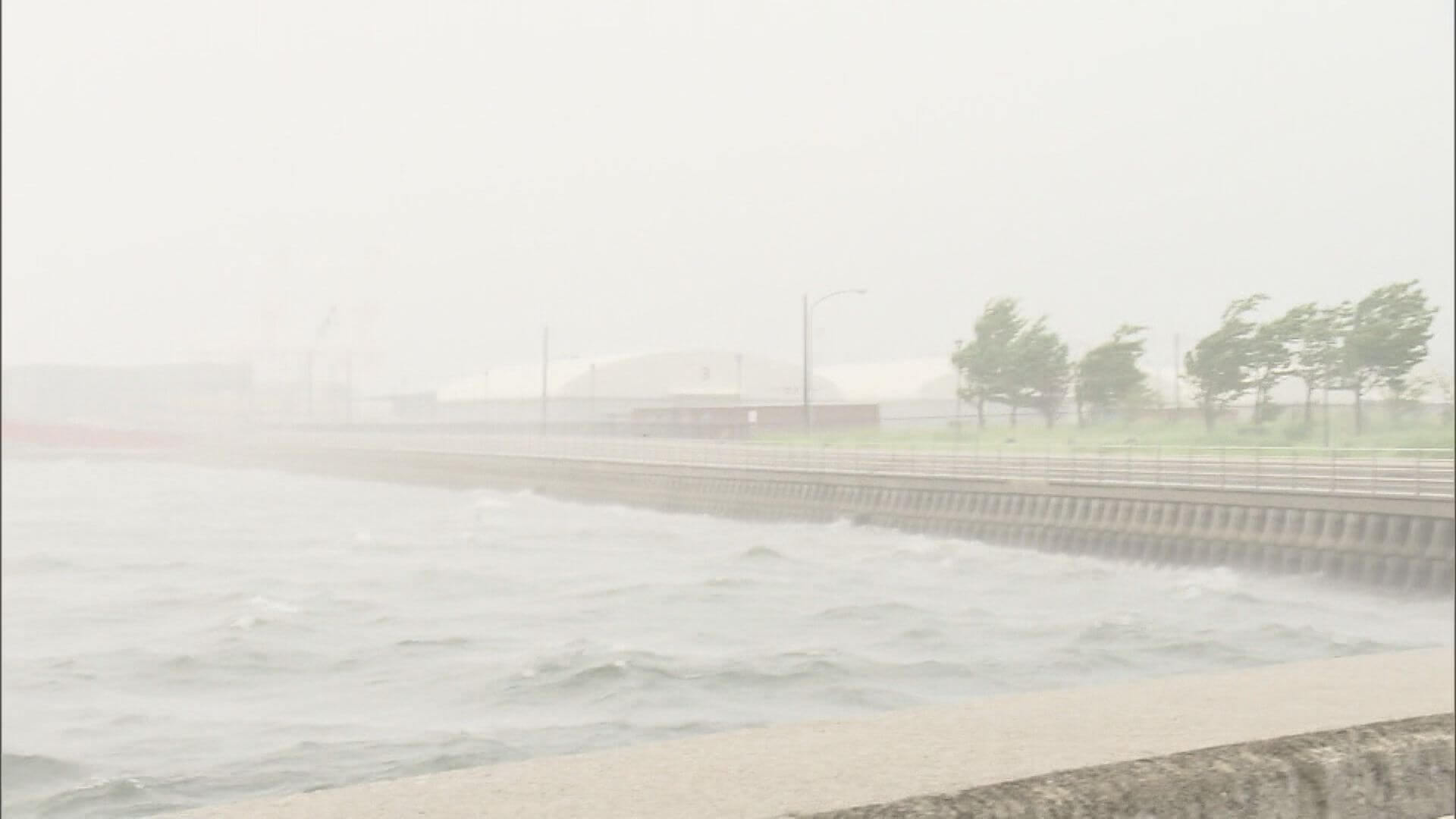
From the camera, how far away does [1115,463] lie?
1209 inches

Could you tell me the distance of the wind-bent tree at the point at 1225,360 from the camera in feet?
35.4

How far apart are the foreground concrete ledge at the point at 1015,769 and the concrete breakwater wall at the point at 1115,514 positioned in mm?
22603

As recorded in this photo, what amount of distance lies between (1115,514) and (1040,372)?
2430 centimetres


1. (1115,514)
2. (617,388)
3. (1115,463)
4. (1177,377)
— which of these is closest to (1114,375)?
(1177,377)

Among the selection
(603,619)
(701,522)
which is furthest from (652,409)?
(701,522)

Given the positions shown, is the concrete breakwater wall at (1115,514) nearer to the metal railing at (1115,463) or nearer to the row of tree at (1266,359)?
the metal railing at (1115,463)

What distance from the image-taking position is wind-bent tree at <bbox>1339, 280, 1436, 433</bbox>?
1069cm

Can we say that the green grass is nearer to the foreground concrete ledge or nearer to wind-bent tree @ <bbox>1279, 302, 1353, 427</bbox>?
wind-bent tree @ <bbox>1279, 302, 1353, 427</bbox>

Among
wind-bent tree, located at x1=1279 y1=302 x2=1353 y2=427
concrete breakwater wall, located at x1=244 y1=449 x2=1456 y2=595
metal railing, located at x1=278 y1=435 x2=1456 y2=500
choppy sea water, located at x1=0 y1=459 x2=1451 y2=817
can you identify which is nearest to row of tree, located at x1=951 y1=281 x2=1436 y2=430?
wind-bent tree, located at x1=1279 y1=302 x2=1353 y2=427

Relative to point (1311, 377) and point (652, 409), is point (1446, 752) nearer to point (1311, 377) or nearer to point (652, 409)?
point (1311, 377)

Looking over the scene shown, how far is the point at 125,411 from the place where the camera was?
4823 inches

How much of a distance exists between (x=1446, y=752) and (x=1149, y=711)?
112 cm

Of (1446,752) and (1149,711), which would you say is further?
(1149,711)

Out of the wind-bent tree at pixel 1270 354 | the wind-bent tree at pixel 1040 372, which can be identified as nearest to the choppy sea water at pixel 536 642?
the wind-bent tree at pixel 1040 372
